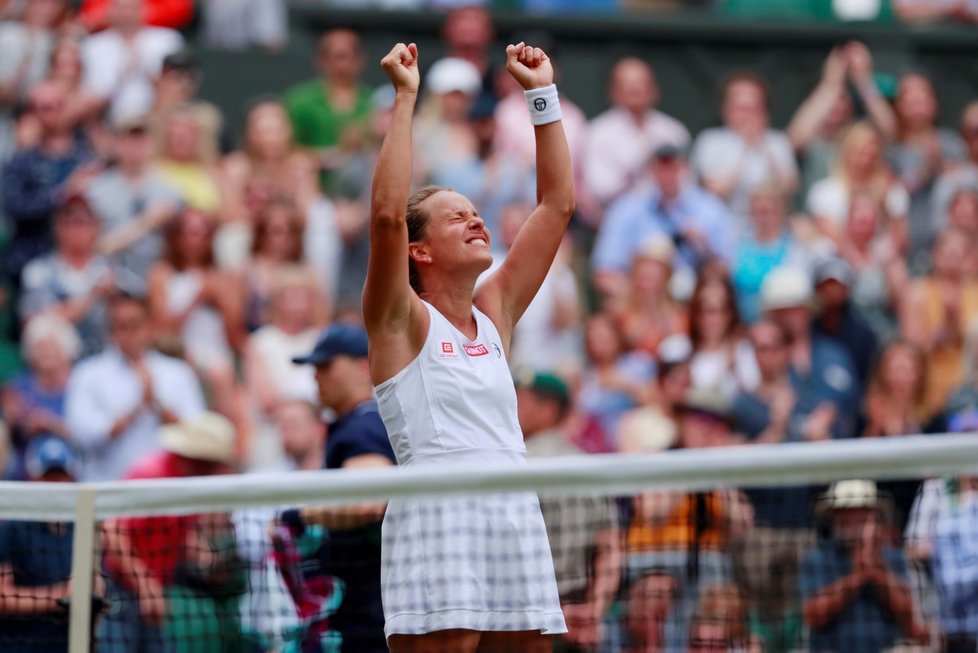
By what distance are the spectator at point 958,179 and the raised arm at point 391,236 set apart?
8184mm

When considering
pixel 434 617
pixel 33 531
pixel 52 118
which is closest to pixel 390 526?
pixel 434 617

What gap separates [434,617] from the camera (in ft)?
15.3

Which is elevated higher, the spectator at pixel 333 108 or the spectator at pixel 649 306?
the spectator at pixel 333 108

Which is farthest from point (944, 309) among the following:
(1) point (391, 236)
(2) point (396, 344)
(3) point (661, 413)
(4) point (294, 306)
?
(1) point (391, 236)

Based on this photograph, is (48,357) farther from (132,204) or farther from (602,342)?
(602,342)

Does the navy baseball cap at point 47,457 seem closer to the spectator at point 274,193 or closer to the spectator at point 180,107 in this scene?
the spectator at point 274,193

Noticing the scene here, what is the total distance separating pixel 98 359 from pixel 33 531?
3.72 m

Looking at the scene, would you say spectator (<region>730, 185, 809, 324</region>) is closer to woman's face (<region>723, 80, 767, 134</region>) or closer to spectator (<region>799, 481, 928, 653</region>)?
woman's face (<region>723, 80, 767, 134</region>)

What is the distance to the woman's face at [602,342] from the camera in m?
10.5

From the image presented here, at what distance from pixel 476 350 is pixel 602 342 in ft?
18.3

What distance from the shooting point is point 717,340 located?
1052cm

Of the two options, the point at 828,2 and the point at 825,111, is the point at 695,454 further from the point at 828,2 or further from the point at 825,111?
the point at 828,2

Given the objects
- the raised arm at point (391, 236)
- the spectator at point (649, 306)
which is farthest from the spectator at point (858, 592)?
the spectator at point (649, 306)

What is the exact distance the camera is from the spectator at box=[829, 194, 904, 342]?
11.5 metres
